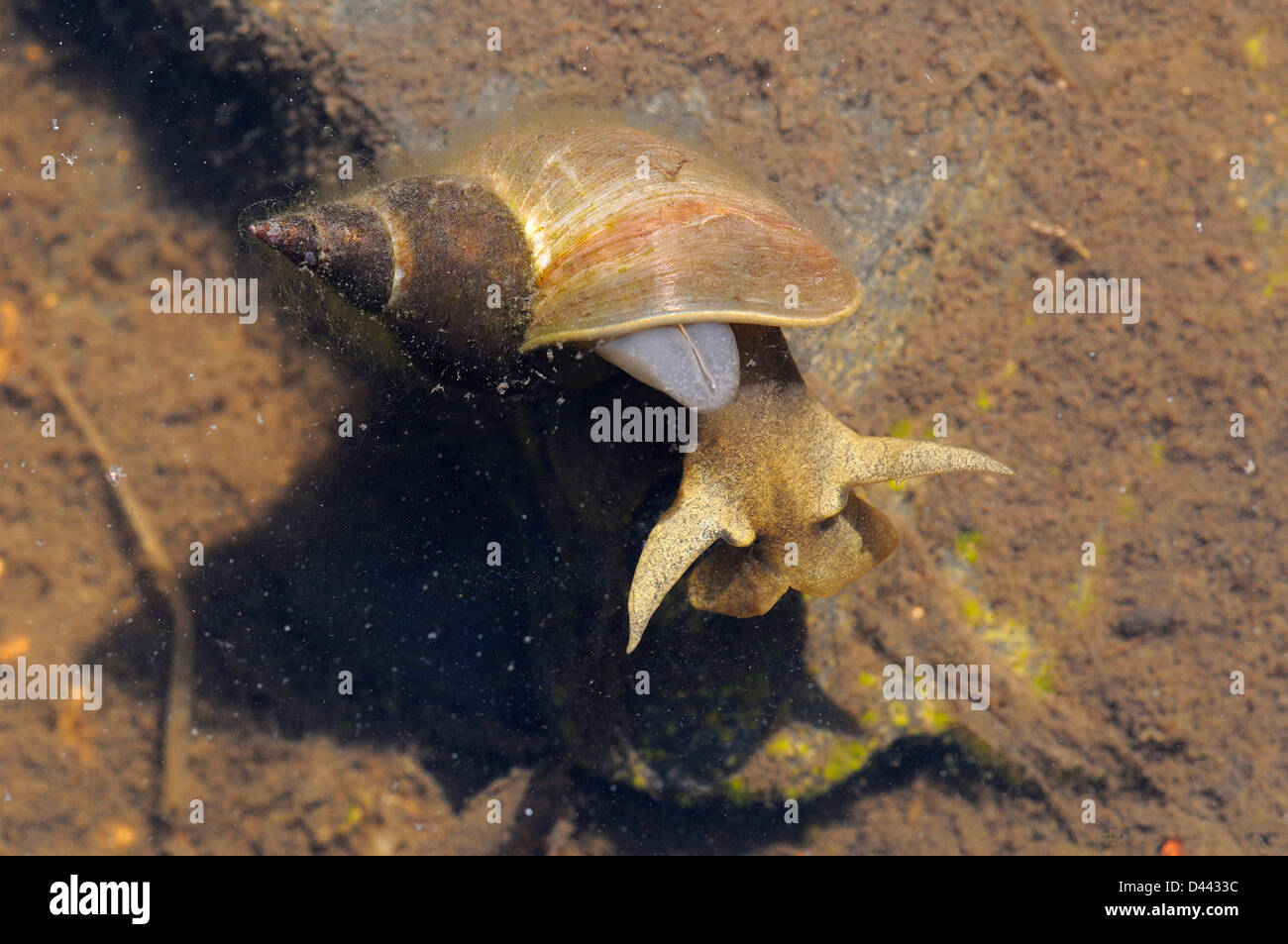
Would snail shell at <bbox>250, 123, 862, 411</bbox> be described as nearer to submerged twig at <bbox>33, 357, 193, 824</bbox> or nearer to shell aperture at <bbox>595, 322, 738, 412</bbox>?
shell aperture at <bbox>595, 322, 738, 412</bbox>

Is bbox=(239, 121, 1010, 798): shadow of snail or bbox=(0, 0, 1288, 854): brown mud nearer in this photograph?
bbox=(239, 121, 1010, 798): shadow of snail

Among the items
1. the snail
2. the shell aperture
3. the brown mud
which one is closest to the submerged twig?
the brown mud

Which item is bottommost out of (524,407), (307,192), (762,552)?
(762,552)

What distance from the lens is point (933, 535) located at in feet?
11.8

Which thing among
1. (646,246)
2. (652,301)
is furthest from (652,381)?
(646,246)

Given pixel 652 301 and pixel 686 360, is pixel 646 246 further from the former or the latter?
pixel 686 360

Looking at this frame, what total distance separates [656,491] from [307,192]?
1828 mm

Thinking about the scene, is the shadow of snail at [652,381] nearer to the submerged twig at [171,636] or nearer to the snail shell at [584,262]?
the snail shell at [584,262]

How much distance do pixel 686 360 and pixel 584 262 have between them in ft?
1.49

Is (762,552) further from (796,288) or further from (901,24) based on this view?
(901,24)

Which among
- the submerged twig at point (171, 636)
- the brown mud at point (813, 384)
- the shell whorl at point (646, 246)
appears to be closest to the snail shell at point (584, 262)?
the shell whorl at point (646, 246)

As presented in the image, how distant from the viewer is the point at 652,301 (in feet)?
9.02

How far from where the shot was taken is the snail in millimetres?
2756

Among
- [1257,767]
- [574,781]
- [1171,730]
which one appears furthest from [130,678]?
[1257,767]
